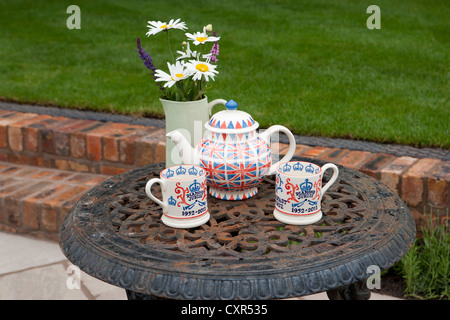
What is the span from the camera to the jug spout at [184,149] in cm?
150

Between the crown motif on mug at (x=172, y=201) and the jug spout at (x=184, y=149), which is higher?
the jug spout at (x=184, y=149)

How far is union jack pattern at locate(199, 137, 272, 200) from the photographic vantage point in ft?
4.75

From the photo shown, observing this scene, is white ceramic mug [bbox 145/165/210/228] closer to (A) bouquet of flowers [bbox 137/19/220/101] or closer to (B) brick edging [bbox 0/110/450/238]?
(A) bouquet of flowers [bbox 137/19/220/101]

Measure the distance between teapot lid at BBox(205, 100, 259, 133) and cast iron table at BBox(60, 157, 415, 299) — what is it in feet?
0.75

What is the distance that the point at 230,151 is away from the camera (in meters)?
1.45

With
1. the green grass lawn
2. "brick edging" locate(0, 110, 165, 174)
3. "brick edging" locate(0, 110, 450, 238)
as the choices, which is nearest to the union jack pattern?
"brick edging" locate(0, 110, 450, 238)

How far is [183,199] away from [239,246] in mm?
185

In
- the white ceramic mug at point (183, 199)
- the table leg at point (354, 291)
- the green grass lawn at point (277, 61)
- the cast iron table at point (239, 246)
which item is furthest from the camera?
the green grass lawn at point (277, 61)

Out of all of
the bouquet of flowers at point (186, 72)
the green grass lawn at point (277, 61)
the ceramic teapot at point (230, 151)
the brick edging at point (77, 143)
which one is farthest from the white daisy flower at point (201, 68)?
the green grass lawn at point (277, 61)

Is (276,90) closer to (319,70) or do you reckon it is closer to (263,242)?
(319,70)

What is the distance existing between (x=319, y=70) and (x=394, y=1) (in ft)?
8.75

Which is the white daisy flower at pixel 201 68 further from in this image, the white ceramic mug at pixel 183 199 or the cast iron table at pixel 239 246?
the cast iron table at pixel 239 246

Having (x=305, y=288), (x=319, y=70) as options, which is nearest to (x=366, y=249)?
(x=305, y=288)

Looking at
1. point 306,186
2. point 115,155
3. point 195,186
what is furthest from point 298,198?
point 115,155
